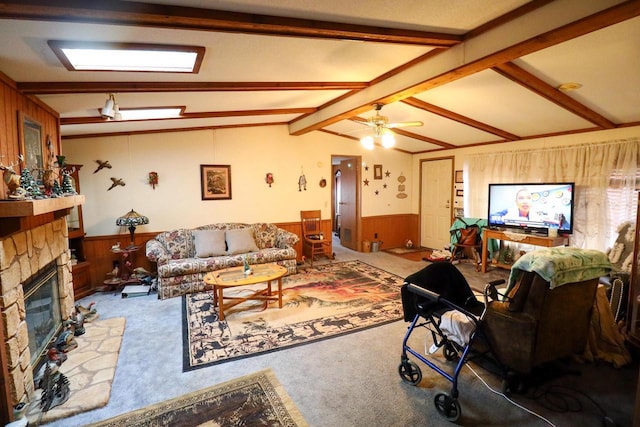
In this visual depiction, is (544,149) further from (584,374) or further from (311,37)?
(311,37)

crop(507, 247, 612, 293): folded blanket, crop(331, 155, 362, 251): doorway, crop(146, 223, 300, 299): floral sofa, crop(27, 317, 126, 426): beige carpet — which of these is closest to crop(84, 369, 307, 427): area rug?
crop(27, 317, 126, 426): beige carpet

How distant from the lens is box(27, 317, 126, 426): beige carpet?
217cm

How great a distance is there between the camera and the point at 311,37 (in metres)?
2.12

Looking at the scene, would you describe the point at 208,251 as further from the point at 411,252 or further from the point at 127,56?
the point at 411,252

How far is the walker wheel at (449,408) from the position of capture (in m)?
2.03

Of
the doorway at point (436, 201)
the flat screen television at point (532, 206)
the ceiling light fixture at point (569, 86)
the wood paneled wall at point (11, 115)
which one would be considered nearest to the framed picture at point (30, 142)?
the wood paneled wall at point (11, 115)

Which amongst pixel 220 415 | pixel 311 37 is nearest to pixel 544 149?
pixel 311 37

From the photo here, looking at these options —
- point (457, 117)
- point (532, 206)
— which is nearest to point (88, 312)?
point (457, 117)

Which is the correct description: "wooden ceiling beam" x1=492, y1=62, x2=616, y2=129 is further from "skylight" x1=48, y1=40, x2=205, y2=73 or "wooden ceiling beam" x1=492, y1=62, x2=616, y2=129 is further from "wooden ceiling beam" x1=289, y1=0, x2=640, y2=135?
"skylight" x1=48, y1=40, x2=205, y2=73

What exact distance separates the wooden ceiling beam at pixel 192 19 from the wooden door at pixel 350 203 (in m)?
4.72

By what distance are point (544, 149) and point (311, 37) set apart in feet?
14.7

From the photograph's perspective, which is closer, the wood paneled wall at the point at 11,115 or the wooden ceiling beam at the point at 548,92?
the wood paneled wall at the point at 11,115

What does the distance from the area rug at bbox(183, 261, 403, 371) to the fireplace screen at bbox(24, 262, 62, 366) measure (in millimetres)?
1161

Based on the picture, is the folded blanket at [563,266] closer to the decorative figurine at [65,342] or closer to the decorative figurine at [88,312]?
the decorative figurine at [65,342]
